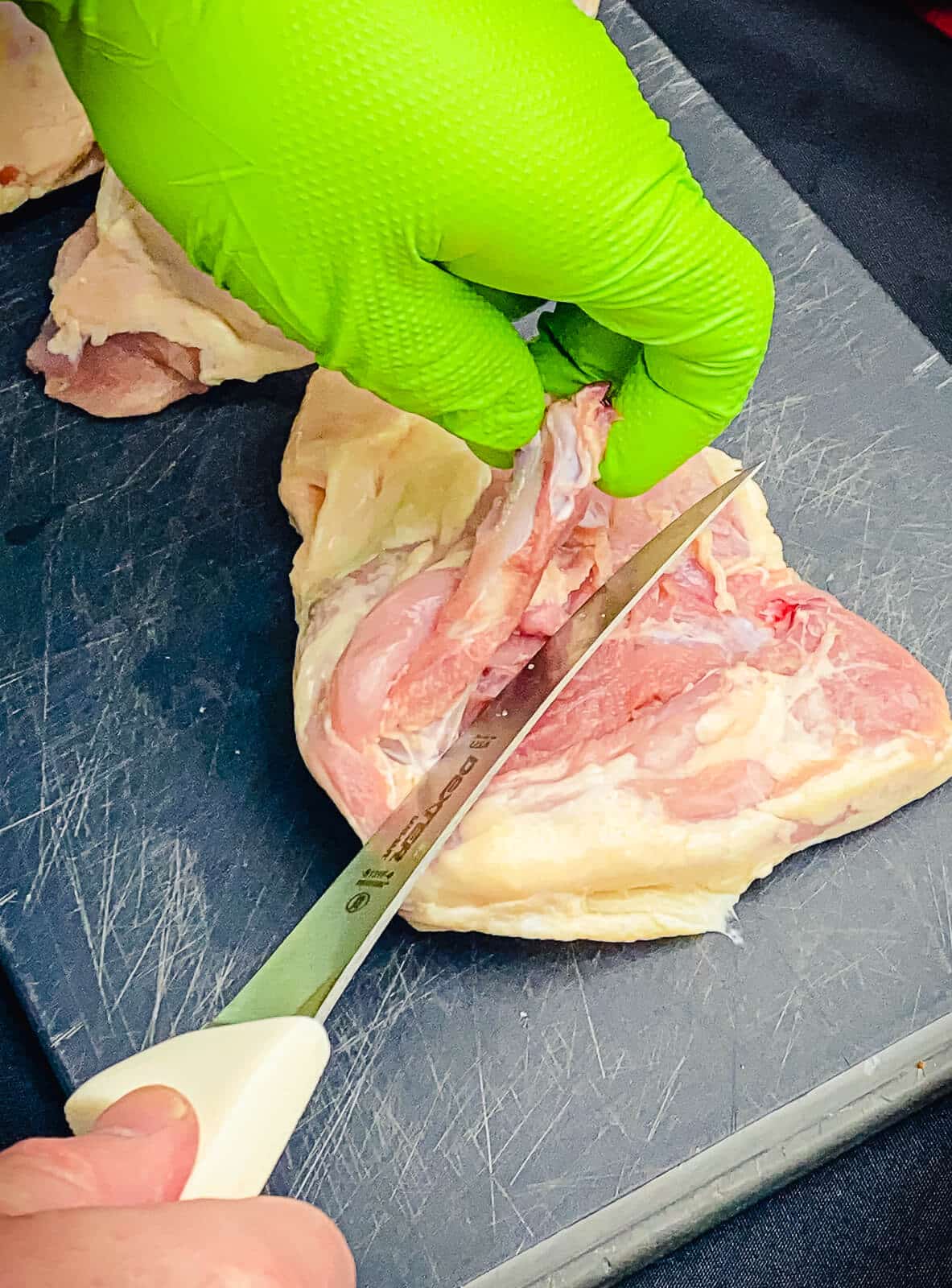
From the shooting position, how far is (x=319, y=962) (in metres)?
1.02

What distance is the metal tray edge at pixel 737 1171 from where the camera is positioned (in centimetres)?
124

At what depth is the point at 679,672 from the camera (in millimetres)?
1357

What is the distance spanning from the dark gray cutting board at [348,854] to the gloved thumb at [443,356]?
48 centimetres

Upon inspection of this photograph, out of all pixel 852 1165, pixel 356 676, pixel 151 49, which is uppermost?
pixel 151 49

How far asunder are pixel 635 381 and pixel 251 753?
25.5 inches

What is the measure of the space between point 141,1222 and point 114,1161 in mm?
68

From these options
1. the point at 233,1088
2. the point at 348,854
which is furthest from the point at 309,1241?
the point at 348,854

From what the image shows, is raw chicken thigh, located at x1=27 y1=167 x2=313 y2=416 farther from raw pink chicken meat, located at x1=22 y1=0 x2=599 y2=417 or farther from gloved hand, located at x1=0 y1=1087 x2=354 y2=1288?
gloved hand, located at x1=0 y1=1087 x2=354 y2=1288

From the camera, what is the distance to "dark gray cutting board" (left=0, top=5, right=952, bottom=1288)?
1.27m

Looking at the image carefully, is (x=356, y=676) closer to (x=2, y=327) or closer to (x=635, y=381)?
(x=635, y=381)

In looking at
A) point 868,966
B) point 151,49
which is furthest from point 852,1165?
point 151,49

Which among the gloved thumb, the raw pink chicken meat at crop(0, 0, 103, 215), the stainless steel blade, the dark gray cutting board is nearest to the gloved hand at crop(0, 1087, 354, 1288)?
the stainless steel blade

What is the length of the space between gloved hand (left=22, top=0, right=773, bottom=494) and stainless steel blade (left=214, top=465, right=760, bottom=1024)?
26cm

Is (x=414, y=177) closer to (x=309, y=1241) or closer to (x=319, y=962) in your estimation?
(x=319, y=962)
